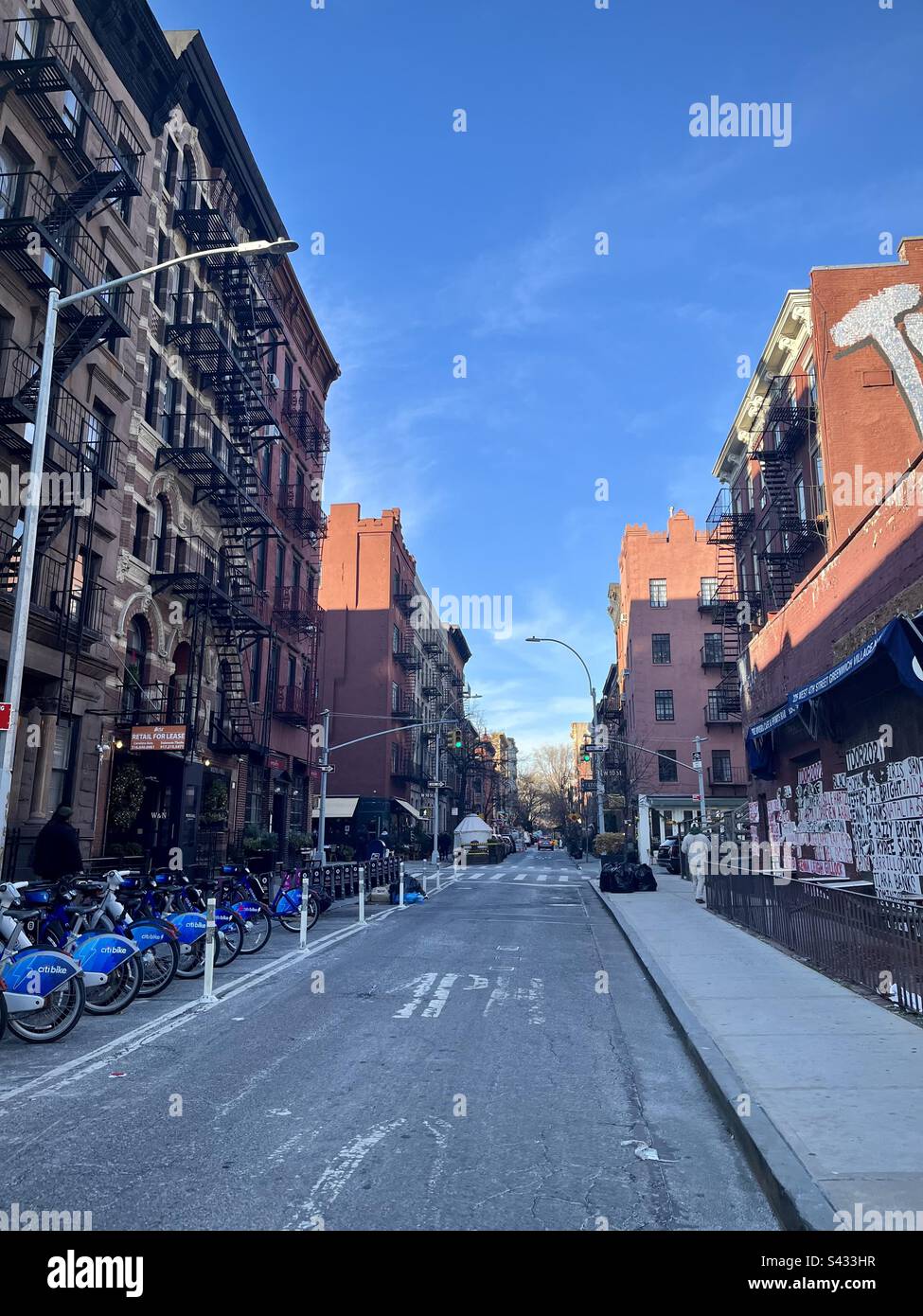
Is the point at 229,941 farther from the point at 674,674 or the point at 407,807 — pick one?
the point at 674,674

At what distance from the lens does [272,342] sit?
3341 centimetres

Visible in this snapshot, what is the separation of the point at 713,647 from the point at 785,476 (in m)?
33.2

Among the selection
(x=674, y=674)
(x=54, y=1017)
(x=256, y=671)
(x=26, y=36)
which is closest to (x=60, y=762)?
(x=54, y=1017)

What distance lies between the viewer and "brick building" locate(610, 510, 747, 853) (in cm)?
6278

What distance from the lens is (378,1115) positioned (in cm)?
653

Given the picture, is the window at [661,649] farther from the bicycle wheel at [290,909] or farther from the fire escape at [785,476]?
the bicycle wheel at [290,909]

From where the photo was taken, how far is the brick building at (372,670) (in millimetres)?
55000

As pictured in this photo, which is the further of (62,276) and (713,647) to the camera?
(713,647)

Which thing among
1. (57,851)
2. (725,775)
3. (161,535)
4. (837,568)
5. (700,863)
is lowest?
(700,863)

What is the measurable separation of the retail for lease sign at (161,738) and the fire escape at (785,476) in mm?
20285

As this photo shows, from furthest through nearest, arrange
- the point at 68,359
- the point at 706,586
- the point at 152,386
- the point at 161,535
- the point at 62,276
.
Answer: the point at 706,586 → the point at 161,535 → the point at 152,386 → the point at 62,276 → the point at 68,359

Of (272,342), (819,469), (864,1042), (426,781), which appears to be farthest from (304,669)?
(864,1042)

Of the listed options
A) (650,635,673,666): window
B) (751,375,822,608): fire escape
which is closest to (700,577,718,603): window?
(650,635,673,666): window
